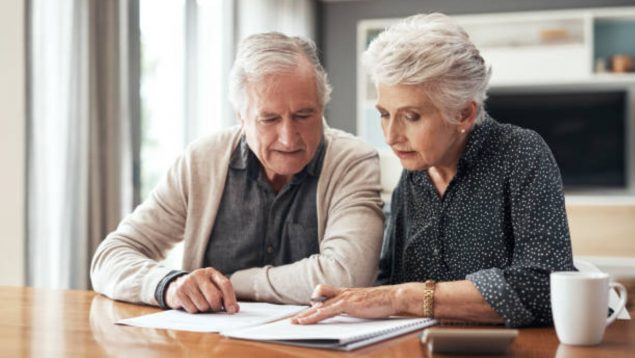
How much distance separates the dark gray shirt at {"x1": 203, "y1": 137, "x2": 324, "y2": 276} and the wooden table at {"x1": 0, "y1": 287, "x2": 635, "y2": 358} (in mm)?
407

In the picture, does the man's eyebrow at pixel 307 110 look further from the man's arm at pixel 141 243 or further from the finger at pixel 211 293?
the finger at pixel 211 293

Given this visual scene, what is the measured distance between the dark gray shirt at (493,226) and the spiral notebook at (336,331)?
16cm

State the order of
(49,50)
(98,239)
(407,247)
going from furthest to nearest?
(98,239) → (49,50) → (407,247)

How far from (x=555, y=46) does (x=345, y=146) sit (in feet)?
16.2

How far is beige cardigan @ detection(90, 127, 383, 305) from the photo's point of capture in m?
1.73

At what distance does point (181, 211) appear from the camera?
79.0 inches

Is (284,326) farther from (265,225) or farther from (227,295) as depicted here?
(265,225)

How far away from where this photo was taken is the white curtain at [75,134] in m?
3.32

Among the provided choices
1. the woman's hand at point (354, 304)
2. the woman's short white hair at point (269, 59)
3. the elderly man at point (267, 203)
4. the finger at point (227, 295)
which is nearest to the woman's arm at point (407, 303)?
the woman's hand at point (354, 304)

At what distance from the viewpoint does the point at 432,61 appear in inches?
62.4

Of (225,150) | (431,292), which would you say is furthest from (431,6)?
(431,292)

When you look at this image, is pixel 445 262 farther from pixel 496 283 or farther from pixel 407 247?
pixel 496 283

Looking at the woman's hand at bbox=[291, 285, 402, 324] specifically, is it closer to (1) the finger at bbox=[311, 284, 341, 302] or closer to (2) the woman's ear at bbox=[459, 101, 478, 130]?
(1) the finger at bbox=[311, 284, 341, 302]

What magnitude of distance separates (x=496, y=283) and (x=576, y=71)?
5.45 metres
